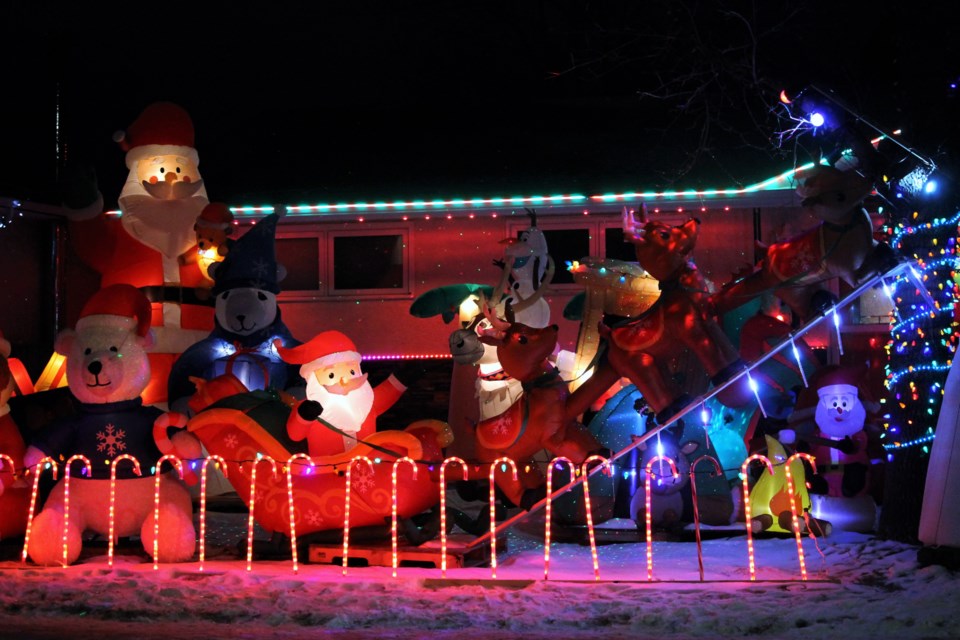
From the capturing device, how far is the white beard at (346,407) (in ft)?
27.8

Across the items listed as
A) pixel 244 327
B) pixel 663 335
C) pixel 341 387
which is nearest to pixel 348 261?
pixel 244 327

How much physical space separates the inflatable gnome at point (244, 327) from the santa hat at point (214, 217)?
0.76 metres

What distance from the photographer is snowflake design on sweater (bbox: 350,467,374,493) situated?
797 cm

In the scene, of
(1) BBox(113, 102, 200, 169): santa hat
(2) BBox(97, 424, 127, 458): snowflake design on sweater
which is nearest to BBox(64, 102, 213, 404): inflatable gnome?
(1) BBox(113, 102, 200, 169): santa hat

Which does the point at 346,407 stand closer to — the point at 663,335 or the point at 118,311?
the point at 118,311

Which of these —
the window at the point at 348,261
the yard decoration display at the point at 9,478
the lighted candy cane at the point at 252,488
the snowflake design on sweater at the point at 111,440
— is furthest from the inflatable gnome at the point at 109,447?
the window at the point at 348,261

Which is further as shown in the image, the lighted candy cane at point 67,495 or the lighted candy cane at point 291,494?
the lighted candy cane at point 67,495

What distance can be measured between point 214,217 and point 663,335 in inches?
211

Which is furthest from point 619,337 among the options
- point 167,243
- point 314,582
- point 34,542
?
point 167,243

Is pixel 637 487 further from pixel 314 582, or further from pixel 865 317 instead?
pixel 865 317

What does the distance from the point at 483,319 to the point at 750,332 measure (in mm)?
2439

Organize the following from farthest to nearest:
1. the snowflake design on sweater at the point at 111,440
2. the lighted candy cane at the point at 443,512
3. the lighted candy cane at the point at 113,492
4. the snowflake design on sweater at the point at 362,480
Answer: the snowflake design on sweater at the point at 111,440, the snowflake design on sweater at the point at 362,480, the lighted candy cane at the point at 113,492, the lighted candy cane at the point at 443,512

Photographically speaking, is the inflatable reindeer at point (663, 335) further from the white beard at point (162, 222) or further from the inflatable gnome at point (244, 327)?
the white beard at point (162, 222)

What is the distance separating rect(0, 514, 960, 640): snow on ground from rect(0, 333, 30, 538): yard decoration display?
2.07 feet
